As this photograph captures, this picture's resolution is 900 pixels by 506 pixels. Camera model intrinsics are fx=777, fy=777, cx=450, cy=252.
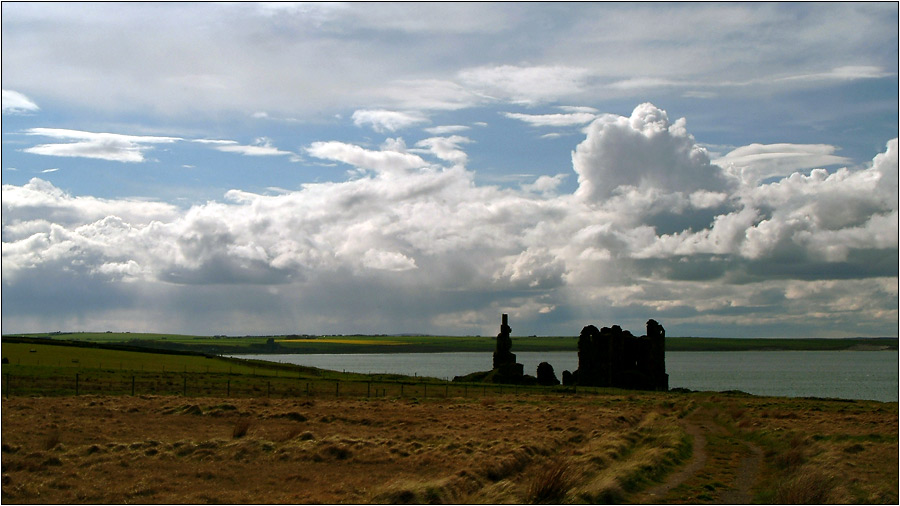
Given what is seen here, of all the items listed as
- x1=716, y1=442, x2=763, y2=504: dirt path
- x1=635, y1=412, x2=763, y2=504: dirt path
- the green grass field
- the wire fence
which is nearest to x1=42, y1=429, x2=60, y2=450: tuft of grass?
x1=635, y1=412, x2=763, y2=504: dirt path

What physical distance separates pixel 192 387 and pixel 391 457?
33851 millimetres

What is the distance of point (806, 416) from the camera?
43.4 meters

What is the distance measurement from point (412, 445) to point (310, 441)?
334 cm

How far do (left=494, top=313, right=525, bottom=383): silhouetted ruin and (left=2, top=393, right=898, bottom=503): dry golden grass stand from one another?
166 ft

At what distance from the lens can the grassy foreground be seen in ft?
57.6

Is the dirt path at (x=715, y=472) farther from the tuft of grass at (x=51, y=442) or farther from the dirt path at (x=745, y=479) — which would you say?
the tuft of grass at (x=51, y=442)

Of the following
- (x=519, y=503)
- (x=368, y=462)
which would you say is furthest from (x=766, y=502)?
(x=368, y=462)

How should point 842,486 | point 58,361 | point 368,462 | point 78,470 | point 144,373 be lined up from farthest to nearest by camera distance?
point 58,361 → point 144,373 → point 368,462 → point 78,470 → point 842,486

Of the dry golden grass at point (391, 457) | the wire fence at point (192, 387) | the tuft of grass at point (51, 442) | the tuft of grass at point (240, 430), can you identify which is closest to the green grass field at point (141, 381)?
the wire fence at point (192, 387)

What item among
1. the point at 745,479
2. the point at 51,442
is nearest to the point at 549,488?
the point at 745,479

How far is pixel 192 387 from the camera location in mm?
53094

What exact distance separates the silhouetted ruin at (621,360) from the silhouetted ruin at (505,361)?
7.23 meters

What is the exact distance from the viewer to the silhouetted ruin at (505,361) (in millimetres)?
88375

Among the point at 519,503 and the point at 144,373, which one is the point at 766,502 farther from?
the point at 144,373
